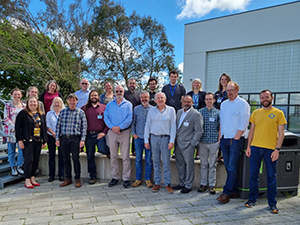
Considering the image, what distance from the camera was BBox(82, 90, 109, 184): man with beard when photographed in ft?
17.9

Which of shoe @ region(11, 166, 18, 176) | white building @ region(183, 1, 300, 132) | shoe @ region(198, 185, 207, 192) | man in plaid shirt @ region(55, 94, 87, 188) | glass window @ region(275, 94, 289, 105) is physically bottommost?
shoe @ region(198, 185, 207, 192)

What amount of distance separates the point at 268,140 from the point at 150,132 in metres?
2.22

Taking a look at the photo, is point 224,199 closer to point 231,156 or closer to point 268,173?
point 231,156

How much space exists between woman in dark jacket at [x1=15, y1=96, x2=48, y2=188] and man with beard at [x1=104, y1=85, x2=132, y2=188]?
1461mm

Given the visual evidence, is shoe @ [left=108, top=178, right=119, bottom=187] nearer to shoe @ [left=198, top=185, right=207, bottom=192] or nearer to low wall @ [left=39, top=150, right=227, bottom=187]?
low wall @ [left=39, top=150, right=227, bottom=187]

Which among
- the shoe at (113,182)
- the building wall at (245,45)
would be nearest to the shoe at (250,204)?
the shoe at (113,182)

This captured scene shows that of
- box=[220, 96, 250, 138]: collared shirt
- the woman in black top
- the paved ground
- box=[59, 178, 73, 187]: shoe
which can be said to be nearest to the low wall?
the paved ground

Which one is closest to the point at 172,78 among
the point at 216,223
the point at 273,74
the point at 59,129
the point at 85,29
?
the point at 59,129

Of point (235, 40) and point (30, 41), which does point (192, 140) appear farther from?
point (30, 41)

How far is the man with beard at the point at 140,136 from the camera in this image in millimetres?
5195

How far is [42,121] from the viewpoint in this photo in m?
5.31

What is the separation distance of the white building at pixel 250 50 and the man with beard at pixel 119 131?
48.4 feet

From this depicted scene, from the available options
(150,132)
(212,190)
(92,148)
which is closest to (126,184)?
(92,148)

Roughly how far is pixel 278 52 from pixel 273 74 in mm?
1529
